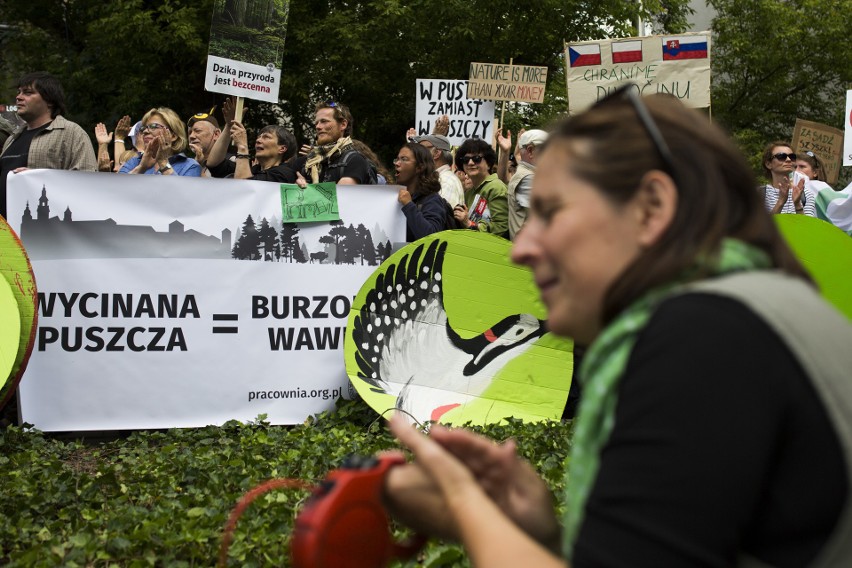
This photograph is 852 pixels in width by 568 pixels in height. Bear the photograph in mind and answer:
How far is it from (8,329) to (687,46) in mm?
6364

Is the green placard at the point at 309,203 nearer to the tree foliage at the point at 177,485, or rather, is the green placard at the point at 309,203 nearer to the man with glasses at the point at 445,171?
the man with glasses at the point at 445,171

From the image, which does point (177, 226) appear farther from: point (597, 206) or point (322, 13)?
point (322, 13)

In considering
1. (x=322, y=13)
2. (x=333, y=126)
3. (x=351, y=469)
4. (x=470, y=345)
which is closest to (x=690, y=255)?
(x=351, y=469)

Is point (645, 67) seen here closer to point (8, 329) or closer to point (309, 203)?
point (309, 203)

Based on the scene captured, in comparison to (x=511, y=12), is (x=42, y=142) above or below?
below

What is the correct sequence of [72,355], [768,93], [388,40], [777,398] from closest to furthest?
[777,398] < [72,355] < [388,40] < [768,93]

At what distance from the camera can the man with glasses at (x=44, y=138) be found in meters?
7.49

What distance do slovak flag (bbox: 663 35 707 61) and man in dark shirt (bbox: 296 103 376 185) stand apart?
3.33m

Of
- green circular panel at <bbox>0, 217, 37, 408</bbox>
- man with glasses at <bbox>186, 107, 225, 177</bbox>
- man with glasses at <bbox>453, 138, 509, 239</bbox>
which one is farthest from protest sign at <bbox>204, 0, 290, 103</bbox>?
green circular panel at <bbox>0, 217, 37, 408</bbox>

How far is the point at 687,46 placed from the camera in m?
9.80

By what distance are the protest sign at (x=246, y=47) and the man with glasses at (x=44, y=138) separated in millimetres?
1296

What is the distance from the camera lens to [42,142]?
7.55m

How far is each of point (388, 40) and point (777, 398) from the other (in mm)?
19546

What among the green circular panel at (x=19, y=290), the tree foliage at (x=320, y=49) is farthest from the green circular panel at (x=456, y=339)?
the tree foliage at (x=320, y=49)
